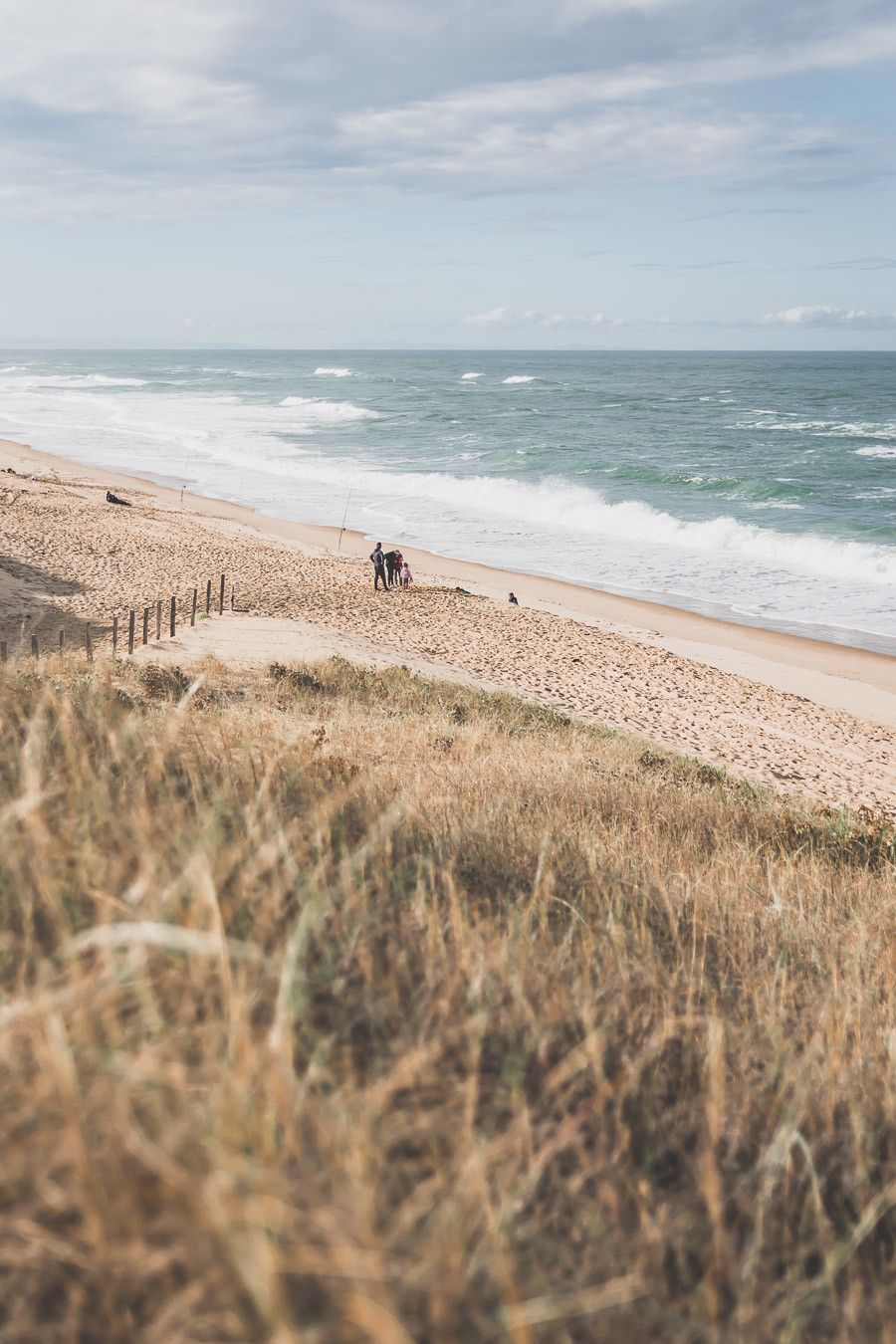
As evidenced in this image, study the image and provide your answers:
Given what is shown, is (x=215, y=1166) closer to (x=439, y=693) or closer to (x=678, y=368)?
(x=439, y=693)

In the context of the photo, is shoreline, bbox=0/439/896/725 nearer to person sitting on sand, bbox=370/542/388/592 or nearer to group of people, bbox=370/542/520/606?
group of people, bbox=370/542/520/606

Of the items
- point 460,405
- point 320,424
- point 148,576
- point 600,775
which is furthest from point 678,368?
point 600,775

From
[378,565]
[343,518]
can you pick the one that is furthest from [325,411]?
[378,565]

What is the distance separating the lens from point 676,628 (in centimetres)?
2467

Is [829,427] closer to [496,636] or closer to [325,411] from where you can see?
[325,411]

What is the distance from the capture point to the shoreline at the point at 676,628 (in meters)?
20.7

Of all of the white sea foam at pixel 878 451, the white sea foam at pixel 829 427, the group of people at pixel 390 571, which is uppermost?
the white sea foam at pixel 829 427

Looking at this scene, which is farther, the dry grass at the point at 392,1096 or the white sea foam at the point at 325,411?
the white sea foam at the point at 325,411

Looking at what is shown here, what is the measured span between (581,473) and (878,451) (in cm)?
2298

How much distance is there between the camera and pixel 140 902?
2223 millimetres

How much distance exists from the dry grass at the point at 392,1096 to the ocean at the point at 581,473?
Answer: 22.7 meters

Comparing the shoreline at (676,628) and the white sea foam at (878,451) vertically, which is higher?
the white sea foam at (878,451)

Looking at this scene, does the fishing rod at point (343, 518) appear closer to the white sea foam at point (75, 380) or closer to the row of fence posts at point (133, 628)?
the row of fence posts at point (133, 628)

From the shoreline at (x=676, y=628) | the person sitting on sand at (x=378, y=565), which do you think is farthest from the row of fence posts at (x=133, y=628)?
the shoreline at (x=676, y=628)
